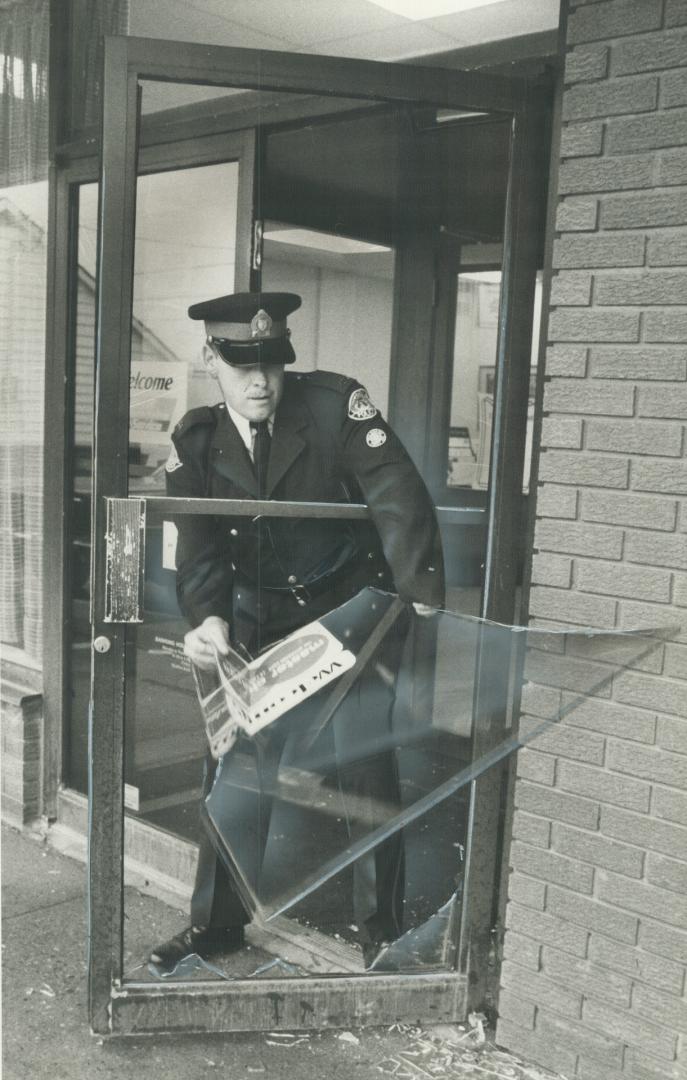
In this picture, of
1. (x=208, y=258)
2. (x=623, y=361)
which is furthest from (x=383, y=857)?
(x=208, y=258)

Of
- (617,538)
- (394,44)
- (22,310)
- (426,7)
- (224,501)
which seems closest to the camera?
(617,538)

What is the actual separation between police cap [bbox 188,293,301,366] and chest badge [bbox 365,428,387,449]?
0.28 meters

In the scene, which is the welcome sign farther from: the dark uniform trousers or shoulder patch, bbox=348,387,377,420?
shoulder patch, bbox=348,387,377,420

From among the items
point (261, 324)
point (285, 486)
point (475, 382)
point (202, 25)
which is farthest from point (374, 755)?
point (202, 25)

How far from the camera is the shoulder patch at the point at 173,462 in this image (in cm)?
293

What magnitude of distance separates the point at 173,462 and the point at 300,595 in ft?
1.62

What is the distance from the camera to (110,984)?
2.92 metres

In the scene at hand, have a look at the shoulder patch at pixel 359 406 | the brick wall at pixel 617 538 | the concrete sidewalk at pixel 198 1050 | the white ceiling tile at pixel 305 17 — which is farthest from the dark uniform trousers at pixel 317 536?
the white ceiling tile at pixel 305 17

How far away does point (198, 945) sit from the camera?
10.3ft

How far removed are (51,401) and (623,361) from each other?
235cm

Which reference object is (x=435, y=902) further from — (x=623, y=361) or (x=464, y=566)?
(x=623, y=361)

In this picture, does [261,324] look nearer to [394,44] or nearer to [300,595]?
[300,595]

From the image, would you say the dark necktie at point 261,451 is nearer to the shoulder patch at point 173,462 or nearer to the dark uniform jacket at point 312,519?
the dark uniform jacket at point 312,519

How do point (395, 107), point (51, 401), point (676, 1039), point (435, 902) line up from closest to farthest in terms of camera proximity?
point (676, 1039)
point (395, 107)
point (435, 902)
point (51, 401)
